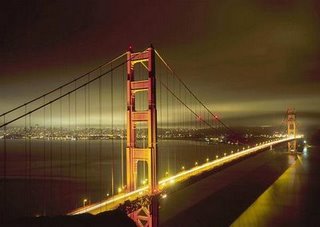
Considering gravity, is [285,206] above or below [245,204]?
below

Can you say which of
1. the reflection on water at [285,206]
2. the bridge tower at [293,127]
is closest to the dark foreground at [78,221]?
the reflection on water at [285,206]

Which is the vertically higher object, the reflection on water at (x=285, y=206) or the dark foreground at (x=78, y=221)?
the dark foreground at (x=78, y=221)

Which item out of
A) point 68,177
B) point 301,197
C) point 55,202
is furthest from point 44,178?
point 301,197

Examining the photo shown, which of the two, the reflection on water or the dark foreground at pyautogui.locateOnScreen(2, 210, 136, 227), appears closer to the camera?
the dark foreground at pyautogui.locateOnScreen(2, 210, 136, 227)

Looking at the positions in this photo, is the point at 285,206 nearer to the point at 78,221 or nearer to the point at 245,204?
the point at 245,204

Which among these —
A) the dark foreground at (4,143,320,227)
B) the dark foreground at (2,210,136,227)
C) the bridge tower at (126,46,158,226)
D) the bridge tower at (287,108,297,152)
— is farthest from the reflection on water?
the bridge tower at (287,108,297,152)

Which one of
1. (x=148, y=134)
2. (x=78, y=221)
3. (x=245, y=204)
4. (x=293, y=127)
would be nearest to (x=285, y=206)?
(x=245, y=204)

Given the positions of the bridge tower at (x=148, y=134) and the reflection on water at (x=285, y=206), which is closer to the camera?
the bridge tower at (x=148, y=134)

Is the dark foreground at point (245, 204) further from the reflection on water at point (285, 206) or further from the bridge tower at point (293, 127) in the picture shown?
the bridge tower at point (293, 127)

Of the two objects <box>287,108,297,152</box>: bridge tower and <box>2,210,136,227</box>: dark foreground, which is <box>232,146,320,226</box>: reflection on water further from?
<box>287,108,297,152</box>: bridge tower
